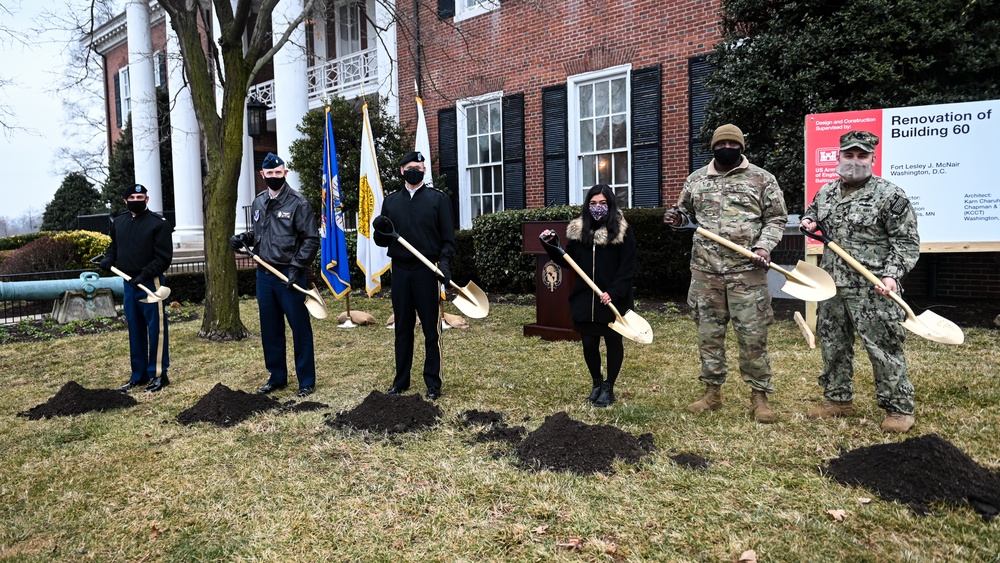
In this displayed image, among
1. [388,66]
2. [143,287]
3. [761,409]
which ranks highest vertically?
[388,66]

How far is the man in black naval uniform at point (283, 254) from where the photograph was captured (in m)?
5.82

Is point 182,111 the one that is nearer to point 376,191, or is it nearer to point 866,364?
point 376,191

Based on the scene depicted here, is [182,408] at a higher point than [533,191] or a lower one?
lower

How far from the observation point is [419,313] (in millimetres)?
5676

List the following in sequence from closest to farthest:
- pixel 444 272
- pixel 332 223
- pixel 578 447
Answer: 1. pixel 578 447
2. pixel 444 272
3. pixel 332 223

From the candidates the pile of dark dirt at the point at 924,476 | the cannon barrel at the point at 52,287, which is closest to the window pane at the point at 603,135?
the cannon barrel at the point at 52,287

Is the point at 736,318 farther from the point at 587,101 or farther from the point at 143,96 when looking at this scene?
the point at 143,96

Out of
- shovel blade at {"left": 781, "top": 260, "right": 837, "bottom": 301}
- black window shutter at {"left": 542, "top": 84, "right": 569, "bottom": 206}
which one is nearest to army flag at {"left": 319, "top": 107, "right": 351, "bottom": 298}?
black window shutter at {"left": 542, "top": 84, "right": 569, "bottom": 206}

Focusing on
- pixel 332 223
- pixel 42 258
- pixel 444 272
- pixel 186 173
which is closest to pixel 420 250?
pixel 444 272

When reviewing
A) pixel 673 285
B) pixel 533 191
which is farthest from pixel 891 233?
pixel 533 191

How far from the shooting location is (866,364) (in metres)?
6.22

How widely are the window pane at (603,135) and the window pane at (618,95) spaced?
0.29 m

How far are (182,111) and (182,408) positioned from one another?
14.4 metres

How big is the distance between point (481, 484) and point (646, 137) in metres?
9.38
